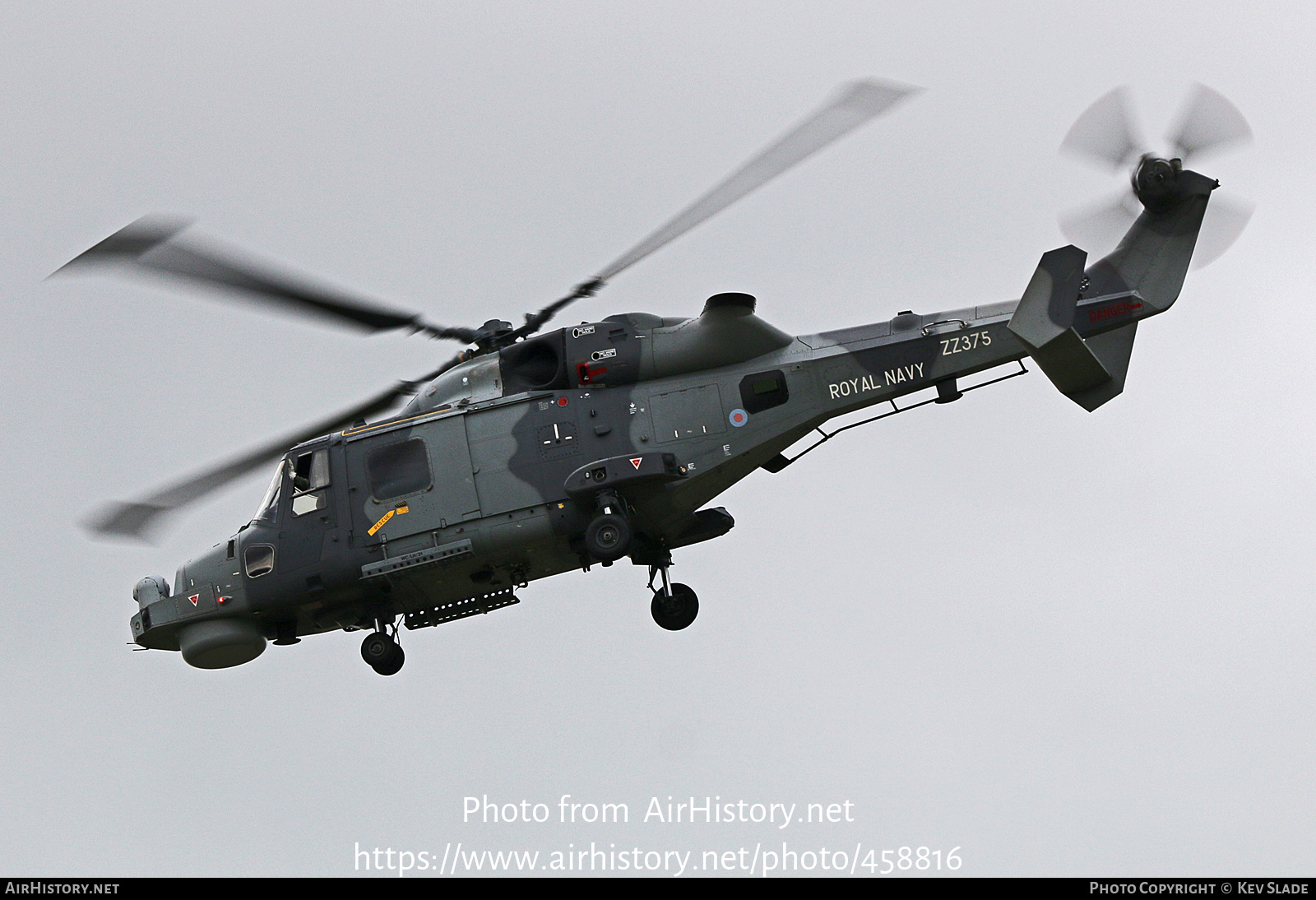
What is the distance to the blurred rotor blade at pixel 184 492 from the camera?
64.2 feet

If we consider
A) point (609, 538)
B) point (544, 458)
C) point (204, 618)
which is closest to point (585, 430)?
point (544, 458)

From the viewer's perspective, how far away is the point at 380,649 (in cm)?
2103

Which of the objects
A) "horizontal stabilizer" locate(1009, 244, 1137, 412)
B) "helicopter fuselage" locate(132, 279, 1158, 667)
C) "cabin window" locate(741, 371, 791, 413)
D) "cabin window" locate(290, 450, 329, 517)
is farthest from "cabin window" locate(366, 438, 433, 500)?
"horizontal stabilizer" locate(1009, 244, 1137, 412)

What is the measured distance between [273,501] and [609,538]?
4.91 meters

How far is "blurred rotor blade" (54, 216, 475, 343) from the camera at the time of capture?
1576cm

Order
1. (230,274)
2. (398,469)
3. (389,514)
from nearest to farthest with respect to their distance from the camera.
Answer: (230,274), (389,514), (398,469)

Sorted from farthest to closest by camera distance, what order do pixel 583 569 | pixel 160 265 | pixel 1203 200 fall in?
1. pixel 583 569
2. pixel 1203 200
3. pixel 160 265

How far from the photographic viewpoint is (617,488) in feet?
64.0

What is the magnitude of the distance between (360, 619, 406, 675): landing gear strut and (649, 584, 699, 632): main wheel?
3.55m

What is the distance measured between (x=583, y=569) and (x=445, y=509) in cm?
198

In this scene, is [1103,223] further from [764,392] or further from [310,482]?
[310,482]
